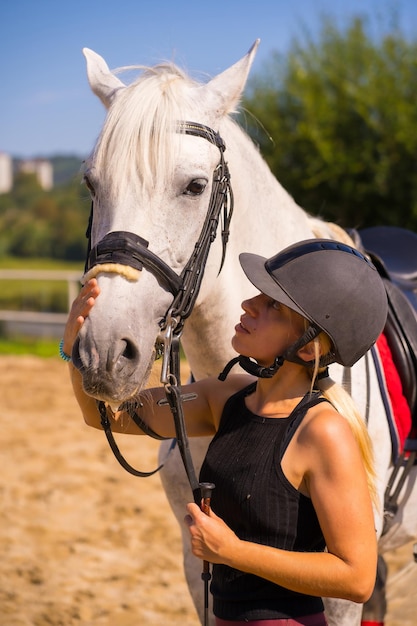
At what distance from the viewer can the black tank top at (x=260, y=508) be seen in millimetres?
1528

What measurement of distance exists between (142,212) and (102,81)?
562 millimetres

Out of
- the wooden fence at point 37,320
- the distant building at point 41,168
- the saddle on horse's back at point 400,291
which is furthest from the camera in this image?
the distant building at point 41,168

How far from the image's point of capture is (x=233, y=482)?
1599 millimetres

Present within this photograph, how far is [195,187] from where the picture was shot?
1.85 m

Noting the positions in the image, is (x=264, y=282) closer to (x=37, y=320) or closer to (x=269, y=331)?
(x=269, y=331)

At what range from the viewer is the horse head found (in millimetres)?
1607

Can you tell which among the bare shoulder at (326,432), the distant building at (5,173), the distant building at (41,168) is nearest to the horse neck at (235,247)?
the bare shoulder at (326,432)

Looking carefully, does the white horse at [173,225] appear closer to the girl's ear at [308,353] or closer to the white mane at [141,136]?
the white mane at [141,136]

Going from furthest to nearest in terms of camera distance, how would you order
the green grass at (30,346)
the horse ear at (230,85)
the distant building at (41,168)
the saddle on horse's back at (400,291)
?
the distant building at (41,168)
the green grass at (30,346)
the saddle on horse's back at (400,291)
the horse ear at (230,85)

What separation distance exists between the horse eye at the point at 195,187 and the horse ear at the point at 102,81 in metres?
0.36

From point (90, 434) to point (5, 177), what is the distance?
74.1m

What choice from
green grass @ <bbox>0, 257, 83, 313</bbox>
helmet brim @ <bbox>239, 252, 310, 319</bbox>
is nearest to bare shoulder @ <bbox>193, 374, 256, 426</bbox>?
helmet brim @ <bbox>239, 252, 310, 319</bbox>

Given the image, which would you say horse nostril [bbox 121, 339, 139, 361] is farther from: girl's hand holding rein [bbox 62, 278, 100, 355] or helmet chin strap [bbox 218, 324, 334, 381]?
helmet chin strap [bbox 218, 324, 334, 381]

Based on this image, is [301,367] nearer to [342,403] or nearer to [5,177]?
[342,403]
